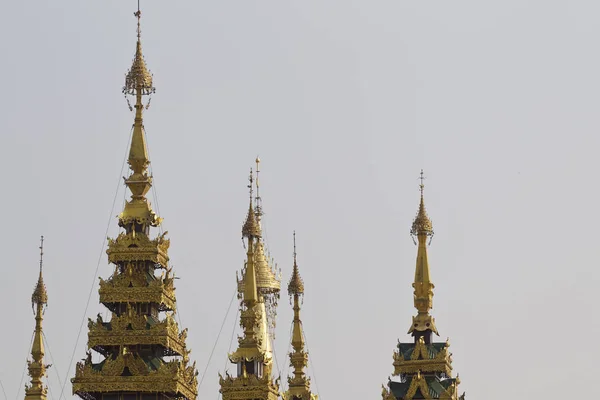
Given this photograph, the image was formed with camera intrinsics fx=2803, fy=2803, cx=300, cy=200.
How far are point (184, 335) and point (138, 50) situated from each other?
13.5 metres

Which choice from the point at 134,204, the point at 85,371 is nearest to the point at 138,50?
the point at 134,204

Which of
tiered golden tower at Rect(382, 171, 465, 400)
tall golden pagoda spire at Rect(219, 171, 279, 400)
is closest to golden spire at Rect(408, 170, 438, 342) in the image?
tiered golden tower at Rect(382, 171, 465, 400)

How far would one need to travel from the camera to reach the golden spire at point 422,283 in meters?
122

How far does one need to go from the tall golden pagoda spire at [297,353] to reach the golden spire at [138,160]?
14.4 metres

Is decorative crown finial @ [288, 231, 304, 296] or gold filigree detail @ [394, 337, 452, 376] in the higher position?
decorative crown finial @ [288, 231, 304, 296]

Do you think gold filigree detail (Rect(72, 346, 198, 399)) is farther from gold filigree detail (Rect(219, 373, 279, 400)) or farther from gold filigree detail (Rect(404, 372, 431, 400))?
gold filigree detail (Rect(404, 372, 431, 400))

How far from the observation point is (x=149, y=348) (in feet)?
397

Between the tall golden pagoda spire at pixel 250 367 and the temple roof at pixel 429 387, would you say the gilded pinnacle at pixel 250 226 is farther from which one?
the temple roof at pixel 429 387

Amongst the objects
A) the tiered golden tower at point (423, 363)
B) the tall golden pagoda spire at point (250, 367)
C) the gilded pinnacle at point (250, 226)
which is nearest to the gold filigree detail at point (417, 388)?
the tiered golden tower at point (423, 363)

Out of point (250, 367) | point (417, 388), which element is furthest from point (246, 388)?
point (417, 388)

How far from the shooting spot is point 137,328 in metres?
120

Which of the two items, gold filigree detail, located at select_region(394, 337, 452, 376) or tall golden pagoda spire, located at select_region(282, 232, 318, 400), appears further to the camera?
tall golden pagoda spire, located at select_region(282, 232, 318, 400)

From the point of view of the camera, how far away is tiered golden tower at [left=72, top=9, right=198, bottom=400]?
11956 cm

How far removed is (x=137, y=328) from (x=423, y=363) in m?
12.4
